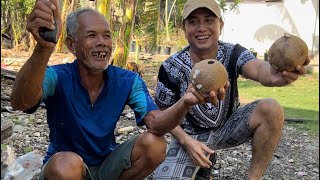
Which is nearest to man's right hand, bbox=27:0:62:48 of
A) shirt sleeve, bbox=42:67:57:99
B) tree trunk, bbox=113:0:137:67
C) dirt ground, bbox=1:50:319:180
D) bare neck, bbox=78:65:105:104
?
shirt sleeve, bbox=42:67:57:99

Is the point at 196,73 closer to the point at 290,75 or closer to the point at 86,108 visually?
the point at 290,75

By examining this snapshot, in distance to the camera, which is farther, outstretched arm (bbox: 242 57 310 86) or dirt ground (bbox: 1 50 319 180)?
dirt ground (bbox: 1 50 319 180)

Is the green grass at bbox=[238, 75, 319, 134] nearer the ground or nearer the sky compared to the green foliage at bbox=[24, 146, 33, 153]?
nearer the ground

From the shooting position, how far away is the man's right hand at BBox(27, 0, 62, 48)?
65.2 inches

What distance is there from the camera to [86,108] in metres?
2.28

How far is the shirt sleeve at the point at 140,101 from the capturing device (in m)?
2.31

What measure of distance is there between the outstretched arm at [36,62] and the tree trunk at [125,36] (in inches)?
Result: 174

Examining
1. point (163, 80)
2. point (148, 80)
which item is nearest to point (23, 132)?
point (163, 80)

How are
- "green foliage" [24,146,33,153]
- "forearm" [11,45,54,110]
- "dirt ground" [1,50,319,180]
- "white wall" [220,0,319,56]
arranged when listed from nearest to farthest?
"forearm" [11,45,54,110], "dirt ground" [1,50,319,180], "green foliage" [24,146,33,153], "white wall" [220,0,319,56]

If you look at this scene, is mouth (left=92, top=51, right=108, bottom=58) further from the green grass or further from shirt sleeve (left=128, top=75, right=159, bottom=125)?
the green grass

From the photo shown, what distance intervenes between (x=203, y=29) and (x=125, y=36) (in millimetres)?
3877

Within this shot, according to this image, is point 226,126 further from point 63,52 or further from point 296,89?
point 63,52

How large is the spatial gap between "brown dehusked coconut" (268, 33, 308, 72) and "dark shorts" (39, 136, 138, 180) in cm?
84

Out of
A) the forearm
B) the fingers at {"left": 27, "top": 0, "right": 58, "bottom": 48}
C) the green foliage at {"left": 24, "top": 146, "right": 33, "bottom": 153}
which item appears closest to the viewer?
the fingers at {"left": 27, "top": 0, "right": 58, "bottom": 48}
